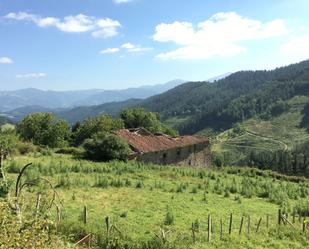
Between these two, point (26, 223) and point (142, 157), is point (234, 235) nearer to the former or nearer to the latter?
point (26, 223)

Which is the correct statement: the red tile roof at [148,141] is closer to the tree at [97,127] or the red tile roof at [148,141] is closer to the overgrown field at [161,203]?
the overgrown field at [161,203]

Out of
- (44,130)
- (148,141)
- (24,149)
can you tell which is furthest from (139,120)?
(24,149)

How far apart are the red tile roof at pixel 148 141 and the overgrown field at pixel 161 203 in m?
9.64

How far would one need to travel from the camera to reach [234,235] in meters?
20.2

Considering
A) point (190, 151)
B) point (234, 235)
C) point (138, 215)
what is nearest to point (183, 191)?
point (138, 215)

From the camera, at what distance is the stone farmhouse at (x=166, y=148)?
2040 inches

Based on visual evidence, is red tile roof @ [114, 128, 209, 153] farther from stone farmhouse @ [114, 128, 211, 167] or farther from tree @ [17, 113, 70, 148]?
tree @ [17, 113, 70, 148]

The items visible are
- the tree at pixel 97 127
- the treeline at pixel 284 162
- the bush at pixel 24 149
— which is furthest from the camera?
the treeline at pixel 284 162

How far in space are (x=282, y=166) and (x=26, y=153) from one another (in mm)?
105670

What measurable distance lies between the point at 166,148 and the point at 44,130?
2896 centimetres

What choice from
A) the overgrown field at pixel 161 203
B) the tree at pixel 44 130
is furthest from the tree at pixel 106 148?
the tree at pixel 44 130

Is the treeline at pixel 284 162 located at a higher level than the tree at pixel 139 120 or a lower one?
lower

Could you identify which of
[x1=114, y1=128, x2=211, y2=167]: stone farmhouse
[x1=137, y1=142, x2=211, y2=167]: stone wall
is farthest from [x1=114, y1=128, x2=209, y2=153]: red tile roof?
[x1=137, y1=142, x2=211, y2=167]: stone wall

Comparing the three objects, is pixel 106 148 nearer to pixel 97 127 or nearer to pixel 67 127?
pixel 97 127
